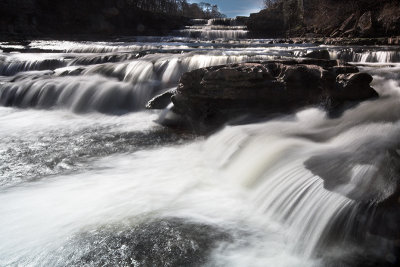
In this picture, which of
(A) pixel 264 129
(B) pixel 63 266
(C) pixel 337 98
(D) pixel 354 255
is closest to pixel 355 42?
(C) pixel 337 98

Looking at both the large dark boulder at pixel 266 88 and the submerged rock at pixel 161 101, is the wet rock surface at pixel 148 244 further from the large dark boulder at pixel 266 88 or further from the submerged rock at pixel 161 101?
the submerged rock at pixel 161 101

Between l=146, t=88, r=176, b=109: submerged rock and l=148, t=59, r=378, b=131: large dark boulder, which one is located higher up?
l=148, t=59, r=378, b=131: large dark boulder

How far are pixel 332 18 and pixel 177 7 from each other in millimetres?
41041

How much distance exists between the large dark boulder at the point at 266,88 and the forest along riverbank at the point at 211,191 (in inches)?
10.9

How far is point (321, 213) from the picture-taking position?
10.3 ft

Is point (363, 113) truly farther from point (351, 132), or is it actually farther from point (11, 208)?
point (11, 208)

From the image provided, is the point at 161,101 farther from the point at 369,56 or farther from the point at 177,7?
the point at 177,7

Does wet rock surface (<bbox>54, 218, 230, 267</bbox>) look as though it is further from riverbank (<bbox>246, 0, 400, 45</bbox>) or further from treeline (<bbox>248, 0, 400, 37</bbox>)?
treeline (<bbox>248, 0, 400, 37</bbox>)

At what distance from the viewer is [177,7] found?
6041cm

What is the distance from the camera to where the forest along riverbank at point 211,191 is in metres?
3.00

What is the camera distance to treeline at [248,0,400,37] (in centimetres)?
1725

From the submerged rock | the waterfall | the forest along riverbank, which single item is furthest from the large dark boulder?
the waterfall

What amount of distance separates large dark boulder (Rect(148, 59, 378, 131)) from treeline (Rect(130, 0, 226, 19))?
37345mm

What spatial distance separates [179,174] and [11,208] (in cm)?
204
